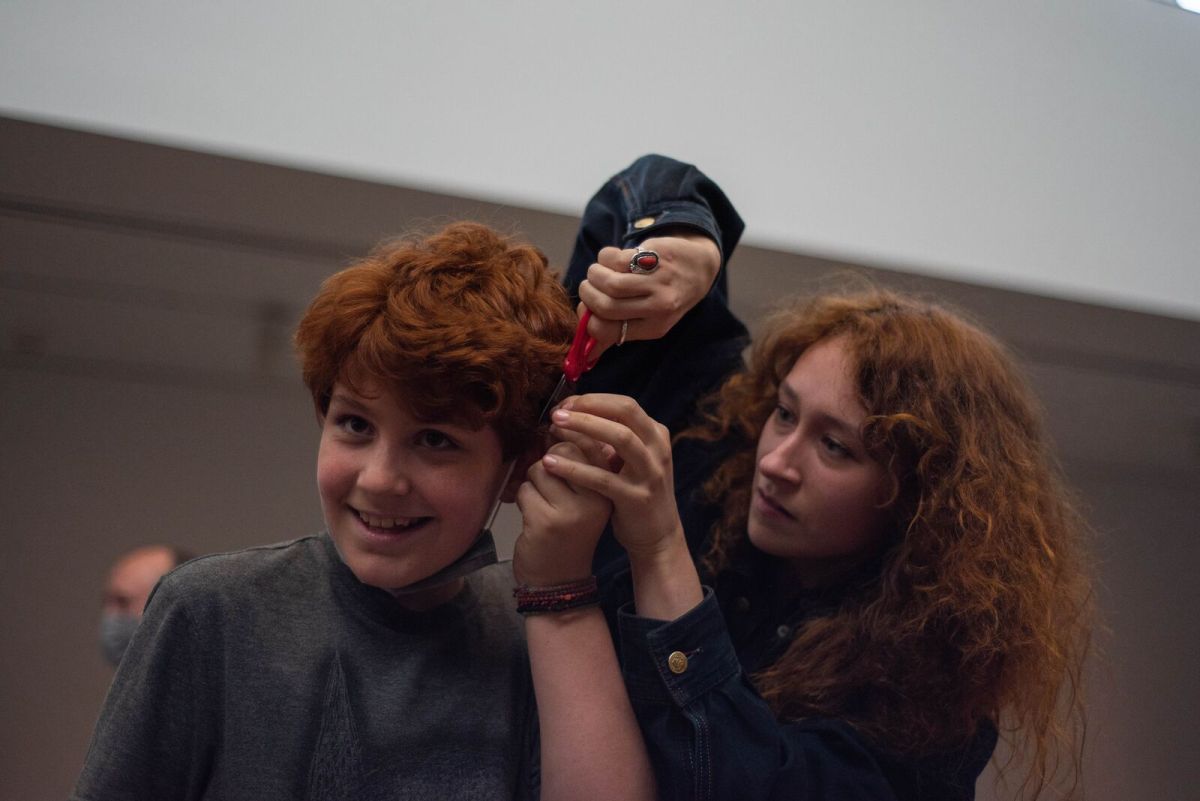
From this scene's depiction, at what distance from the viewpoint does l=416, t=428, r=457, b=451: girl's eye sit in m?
0.58

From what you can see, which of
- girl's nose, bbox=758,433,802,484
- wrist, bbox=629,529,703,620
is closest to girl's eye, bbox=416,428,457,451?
wrist, bbox=629,529,703,620

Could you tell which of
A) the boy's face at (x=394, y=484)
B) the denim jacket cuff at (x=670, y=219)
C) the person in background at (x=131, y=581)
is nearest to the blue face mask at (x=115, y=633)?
the person in background at (x=131, y=581)

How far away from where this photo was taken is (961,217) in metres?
1.08

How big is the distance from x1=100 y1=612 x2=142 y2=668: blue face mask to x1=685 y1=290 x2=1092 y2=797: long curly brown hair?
469mm

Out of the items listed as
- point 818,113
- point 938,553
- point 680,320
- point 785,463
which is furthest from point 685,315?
point 818,113

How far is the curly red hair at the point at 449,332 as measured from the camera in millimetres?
562

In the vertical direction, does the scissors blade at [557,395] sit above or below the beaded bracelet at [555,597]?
above

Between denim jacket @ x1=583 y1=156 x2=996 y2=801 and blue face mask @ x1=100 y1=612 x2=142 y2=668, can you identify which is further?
blue face mask @ x1=100 y1=612 x2=142 y2=668

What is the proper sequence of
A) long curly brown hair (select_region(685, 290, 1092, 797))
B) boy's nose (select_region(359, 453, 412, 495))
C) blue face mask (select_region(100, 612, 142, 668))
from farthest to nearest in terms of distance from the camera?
blue face mask (select_region(100, 612, 142, 668)), long curly brown hair (select_region(685, 290, 1092, 797)), boy's nose (select_region(359, 453, 412, 495))

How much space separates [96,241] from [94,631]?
1.05ft

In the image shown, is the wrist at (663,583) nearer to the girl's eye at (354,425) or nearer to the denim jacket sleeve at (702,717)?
the denim jacket sleeve at (702,717)

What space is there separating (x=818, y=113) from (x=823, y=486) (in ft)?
1.56

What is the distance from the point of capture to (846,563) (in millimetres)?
748

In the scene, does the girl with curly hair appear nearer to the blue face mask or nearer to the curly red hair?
the curly red hair
